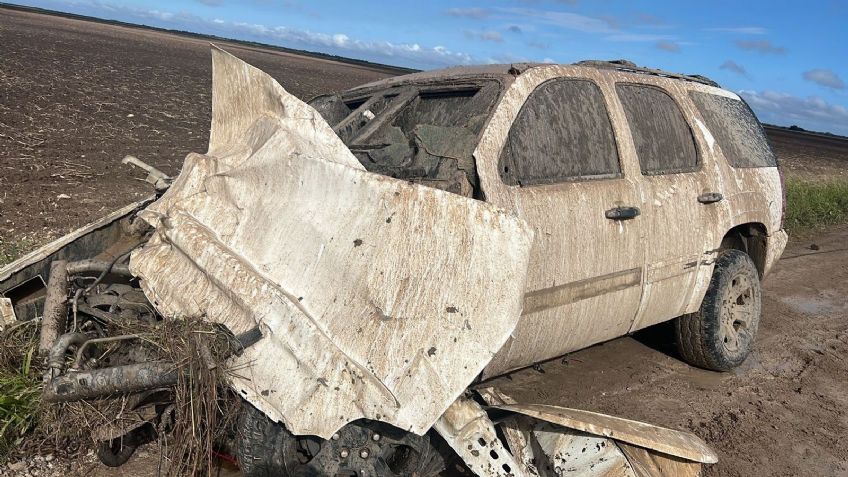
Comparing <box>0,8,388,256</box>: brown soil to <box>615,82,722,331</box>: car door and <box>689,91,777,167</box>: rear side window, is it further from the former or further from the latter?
<box>689,91,777,167</box>: rear side window

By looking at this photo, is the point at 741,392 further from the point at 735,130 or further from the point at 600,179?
the point at 600,179

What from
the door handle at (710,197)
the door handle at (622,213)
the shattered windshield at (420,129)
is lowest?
the door handle at (622,213)

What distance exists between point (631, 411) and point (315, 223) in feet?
8.45

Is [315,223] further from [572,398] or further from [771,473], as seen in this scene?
[771,473]

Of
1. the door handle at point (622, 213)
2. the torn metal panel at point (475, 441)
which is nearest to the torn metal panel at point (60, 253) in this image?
the torn metal panel at point (475, 441)

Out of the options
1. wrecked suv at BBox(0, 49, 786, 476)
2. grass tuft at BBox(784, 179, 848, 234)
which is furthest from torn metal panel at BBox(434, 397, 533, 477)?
grass tuft at BBox(784, 179, 848, 234)

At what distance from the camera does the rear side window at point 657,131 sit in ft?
14.6

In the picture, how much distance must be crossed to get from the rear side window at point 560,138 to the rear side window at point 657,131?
11.4 inches

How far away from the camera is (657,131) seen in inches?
182

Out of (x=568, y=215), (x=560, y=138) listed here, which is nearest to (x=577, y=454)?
(x=568, y=215)

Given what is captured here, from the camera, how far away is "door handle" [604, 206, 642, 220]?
396 cm

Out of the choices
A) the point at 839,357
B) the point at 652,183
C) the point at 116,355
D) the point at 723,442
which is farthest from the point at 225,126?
the point at 839,357

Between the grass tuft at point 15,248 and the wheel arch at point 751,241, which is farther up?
the wheel arch at point 751,241

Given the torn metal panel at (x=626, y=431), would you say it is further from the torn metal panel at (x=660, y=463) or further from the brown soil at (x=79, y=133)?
the brown soil at (x=79, y=133)
